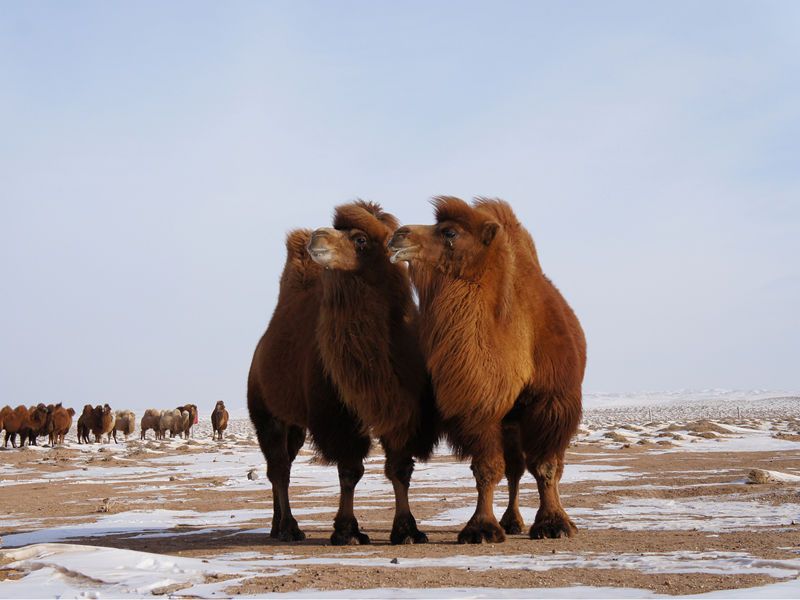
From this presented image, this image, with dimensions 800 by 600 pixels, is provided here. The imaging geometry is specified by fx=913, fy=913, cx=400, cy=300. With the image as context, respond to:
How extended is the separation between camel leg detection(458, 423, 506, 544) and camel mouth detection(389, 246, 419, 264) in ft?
5.39

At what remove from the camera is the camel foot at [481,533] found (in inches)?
301

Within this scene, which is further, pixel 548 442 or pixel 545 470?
pixel 545 470

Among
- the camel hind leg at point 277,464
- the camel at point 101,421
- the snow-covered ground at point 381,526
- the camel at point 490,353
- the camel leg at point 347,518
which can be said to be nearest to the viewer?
the snow-covered ground at point 381,526

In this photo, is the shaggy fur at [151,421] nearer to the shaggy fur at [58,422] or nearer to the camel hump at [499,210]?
the shaggy fur at [58,422]

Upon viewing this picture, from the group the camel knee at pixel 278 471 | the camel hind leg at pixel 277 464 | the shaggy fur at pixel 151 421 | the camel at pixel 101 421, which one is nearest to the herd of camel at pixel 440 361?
the camel hind leg at pixel 277 464

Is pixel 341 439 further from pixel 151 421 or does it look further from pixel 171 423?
pixel 151 421

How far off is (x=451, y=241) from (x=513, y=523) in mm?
2895

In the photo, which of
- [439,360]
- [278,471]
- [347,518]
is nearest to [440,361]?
[439,360]

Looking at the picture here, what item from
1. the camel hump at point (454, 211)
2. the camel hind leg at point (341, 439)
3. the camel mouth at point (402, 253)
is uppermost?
the camel hump at point (454, 211)

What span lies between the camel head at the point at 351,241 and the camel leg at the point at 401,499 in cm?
171

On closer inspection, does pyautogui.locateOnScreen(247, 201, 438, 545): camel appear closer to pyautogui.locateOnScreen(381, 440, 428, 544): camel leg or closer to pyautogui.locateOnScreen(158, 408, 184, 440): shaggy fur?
pyautogui.locateOnScreen(381, 440, 428, 544): camel leg

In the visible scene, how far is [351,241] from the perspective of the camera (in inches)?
337

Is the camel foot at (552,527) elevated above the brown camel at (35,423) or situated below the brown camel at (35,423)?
below

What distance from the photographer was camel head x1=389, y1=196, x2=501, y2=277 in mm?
8070
